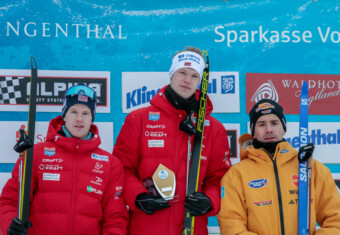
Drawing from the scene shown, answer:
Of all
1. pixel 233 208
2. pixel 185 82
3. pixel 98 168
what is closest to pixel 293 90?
pixel 185 82

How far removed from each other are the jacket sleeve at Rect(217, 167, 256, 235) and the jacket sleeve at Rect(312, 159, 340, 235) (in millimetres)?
507

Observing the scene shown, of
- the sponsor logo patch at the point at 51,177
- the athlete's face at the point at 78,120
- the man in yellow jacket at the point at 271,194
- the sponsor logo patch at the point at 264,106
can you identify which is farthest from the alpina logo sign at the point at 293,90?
the sponsor logo patch at the point at 51,177

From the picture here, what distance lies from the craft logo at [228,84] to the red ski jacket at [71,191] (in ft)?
5.97

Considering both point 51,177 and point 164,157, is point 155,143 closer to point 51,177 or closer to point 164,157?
point 164,157

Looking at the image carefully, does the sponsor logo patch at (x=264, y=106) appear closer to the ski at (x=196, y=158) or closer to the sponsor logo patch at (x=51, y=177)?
the ski at (x=196, y=158)

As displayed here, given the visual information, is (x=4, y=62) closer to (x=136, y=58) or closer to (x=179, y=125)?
(x=136, y=58)

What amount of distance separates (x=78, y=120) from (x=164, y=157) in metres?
0.66

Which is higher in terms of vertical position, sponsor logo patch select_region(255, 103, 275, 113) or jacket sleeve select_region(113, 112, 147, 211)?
sponsor logo patch select_region(255, 103, 275, 113)

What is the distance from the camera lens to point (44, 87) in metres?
3.92

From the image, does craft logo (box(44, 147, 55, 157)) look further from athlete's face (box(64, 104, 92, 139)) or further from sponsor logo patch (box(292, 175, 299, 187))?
sponsor logo patch (box(292, 175, 299, 187))

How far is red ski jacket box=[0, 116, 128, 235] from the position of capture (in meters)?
2.45

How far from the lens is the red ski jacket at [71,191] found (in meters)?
2.45

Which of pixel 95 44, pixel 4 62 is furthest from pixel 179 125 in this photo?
pixel 4 62

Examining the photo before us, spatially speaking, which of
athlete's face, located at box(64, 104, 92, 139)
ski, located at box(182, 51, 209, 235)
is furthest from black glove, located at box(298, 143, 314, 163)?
athlete's face, located at box(64, 104, 92, 139)
